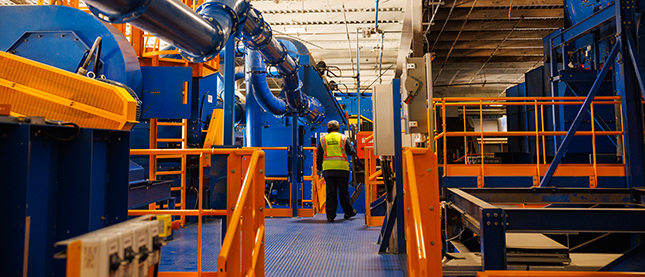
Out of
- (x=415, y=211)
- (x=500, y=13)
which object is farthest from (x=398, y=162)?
(x=500, y=13)

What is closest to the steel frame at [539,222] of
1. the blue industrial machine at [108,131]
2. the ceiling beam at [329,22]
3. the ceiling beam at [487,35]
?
the blue industrial machine at [108,131]

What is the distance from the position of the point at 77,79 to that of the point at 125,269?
6.96 feet

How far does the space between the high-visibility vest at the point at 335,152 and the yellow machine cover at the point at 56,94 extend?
14.4 ft

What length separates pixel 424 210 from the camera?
299 cm

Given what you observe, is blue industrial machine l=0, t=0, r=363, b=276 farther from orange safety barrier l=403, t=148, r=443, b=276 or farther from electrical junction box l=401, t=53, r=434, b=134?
electrical junction box l=401, t=53, r=434, b=134

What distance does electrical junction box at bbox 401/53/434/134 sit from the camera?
A: 3.99m

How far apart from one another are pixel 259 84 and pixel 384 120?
5.04 m

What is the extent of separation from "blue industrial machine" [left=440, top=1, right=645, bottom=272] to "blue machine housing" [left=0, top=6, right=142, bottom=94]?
4757mm

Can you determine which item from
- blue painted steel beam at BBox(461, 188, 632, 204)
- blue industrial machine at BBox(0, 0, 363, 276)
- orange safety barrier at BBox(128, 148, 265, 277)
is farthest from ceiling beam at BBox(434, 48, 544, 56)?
orange safety barrier at BBox(128, 148, 265, 277)

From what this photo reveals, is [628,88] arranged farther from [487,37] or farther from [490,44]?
[490,44]

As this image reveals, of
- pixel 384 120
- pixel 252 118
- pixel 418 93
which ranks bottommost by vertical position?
pixel 384 120

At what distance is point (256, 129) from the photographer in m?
9.59

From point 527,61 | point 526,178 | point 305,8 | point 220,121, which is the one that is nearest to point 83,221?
point 220,121

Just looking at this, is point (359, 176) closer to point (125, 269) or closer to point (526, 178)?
point (526, 178)
